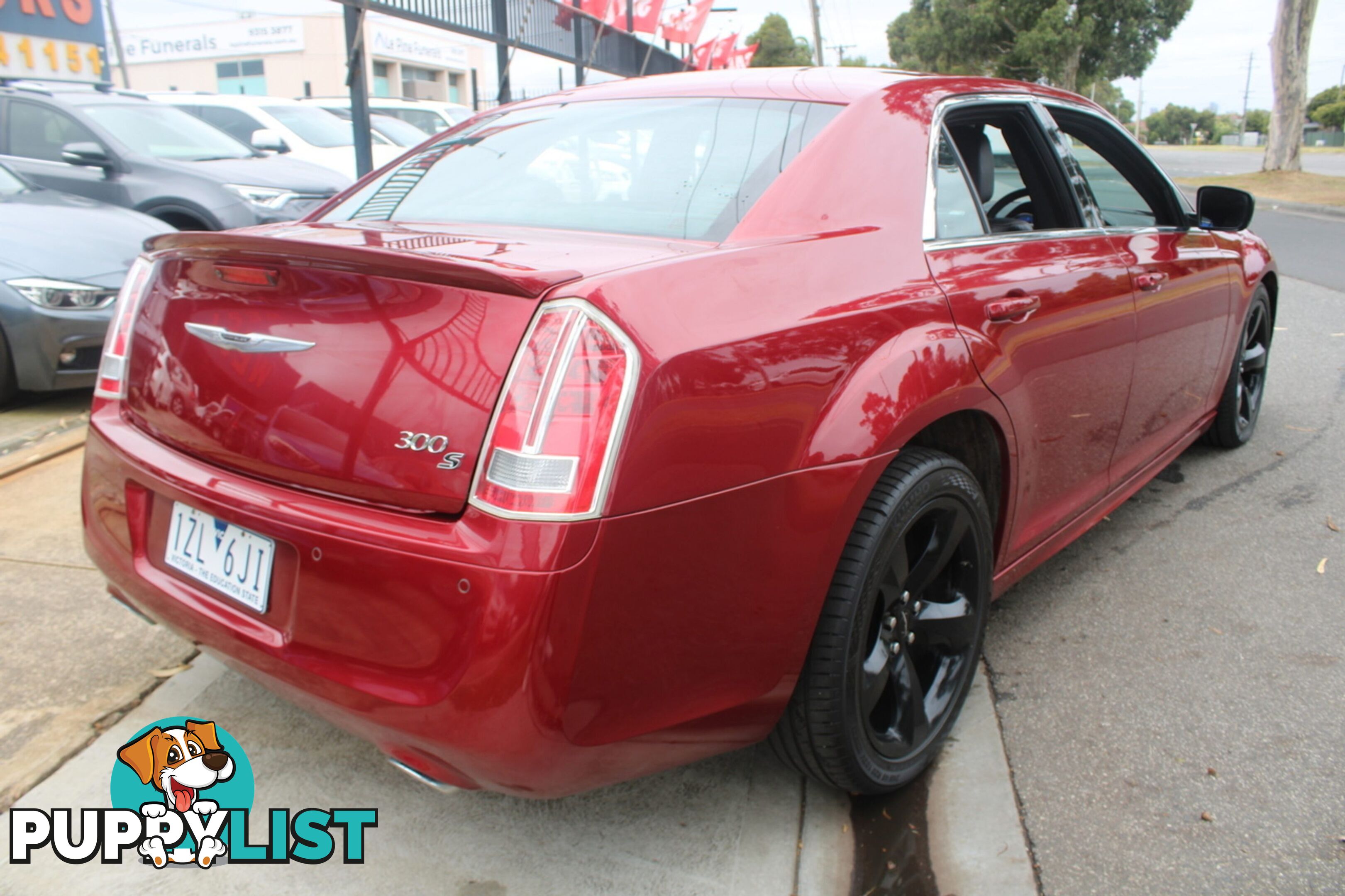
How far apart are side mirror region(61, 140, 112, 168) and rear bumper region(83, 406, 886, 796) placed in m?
6.18

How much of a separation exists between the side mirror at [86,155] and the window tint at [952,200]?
257 inches

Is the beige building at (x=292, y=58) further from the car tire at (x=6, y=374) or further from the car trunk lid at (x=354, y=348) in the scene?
the car trunk lid at (x=354, y=348)

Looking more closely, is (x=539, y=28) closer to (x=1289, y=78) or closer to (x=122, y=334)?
(x=122, y=334)

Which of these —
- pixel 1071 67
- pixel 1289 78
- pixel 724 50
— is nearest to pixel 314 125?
pixel 724 50

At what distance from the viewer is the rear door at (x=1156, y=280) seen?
3.12m

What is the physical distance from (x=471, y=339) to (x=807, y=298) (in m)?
0.62

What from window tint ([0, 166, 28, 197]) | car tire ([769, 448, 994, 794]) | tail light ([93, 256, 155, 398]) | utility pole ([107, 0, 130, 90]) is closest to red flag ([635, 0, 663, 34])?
window tint ([0, 166, 28, 197])

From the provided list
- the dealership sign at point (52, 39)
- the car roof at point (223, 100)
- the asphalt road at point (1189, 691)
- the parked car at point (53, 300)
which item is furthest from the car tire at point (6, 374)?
the dealership sign at point (52, 39)

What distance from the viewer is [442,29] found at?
834cm

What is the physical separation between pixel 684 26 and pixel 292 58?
121 ft

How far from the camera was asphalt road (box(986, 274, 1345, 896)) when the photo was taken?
2.07 metres

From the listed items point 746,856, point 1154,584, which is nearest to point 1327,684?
point 1154,584

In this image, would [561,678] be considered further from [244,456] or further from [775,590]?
[244,456]

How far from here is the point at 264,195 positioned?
7492 millimetres
